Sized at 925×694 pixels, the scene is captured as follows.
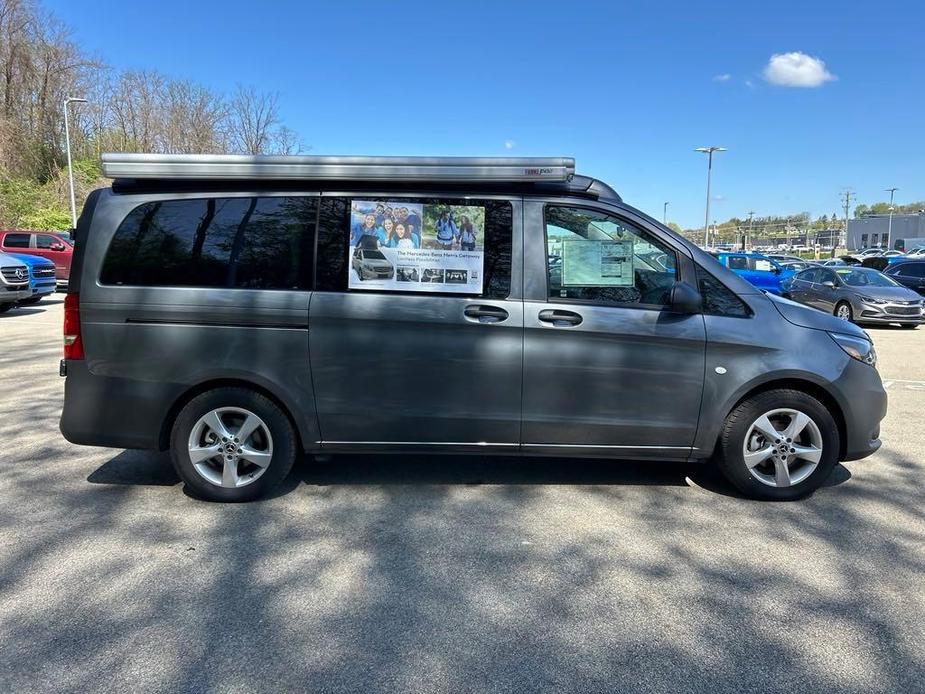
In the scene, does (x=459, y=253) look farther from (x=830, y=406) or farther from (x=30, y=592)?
(x=30, y=592)

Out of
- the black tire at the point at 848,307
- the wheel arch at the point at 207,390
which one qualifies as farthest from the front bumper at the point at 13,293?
the black tire at the point at 848,307

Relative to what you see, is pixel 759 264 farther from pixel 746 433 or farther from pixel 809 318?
pixel 746 433

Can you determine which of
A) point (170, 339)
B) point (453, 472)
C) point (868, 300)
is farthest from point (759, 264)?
point (170, 339)

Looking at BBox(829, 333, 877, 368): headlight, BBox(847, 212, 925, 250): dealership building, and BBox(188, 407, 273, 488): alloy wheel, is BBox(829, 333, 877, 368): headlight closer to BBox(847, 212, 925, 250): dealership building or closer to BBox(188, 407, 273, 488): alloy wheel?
BBox(188, 407, 273, 488): alloy wheel

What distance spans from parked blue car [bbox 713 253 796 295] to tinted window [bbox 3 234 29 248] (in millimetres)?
21536

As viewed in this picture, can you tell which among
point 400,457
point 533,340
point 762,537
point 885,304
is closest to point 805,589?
point 762,537

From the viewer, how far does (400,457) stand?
501cm

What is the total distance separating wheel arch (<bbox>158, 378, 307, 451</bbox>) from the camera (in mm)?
3980

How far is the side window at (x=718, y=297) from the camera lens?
13.1ft

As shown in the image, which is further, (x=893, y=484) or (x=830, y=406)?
(x=893, y=484)

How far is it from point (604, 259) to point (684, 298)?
0.54 meters

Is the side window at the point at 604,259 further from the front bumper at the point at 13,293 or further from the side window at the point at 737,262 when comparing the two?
the side window at the point at 737,262

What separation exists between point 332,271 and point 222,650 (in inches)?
86.2

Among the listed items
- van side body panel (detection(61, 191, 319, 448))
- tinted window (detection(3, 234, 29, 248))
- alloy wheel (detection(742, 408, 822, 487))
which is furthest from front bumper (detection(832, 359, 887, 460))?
tinted window (detection(3, 234, 29, 248))
